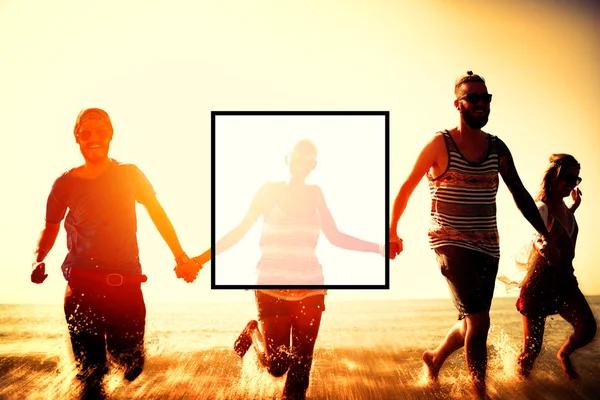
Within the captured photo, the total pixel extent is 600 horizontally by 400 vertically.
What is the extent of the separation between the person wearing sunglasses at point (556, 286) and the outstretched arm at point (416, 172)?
1235mm

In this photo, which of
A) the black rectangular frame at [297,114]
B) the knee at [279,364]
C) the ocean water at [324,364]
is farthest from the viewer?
the ocean water at [324,364]

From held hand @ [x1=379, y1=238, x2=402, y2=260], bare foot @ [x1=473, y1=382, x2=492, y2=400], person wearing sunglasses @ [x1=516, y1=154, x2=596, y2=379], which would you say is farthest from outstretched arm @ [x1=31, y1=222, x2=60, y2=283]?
person wearing sunglasses @ [x1=516, y1=154, x2=596, y2=379]

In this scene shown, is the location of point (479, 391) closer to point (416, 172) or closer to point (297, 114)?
point (416, 172)

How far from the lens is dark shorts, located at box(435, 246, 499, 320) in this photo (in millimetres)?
4805

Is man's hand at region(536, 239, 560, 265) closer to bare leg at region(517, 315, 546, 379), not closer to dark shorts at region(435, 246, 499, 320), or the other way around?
dark shorts at region(435, 246, 499, 320)

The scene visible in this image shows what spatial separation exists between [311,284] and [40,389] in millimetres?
2051

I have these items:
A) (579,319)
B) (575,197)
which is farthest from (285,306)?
(575,197)

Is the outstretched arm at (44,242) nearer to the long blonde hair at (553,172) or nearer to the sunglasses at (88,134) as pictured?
the sunglasses at (88,134)

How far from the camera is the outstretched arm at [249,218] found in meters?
4.81

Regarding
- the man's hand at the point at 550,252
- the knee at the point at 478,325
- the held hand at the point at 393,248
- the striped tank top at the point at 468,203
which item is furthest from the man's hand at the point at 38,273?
the man's hand at the point at 550,252

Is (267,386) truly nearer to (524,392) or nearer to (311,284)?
(311,284)

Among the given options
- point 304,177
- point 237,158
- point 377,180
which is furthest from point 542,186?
point 237,158

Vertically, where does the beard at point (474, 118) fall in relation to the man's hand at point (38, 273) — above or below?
above

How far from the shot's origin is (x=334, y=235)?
489 cm
